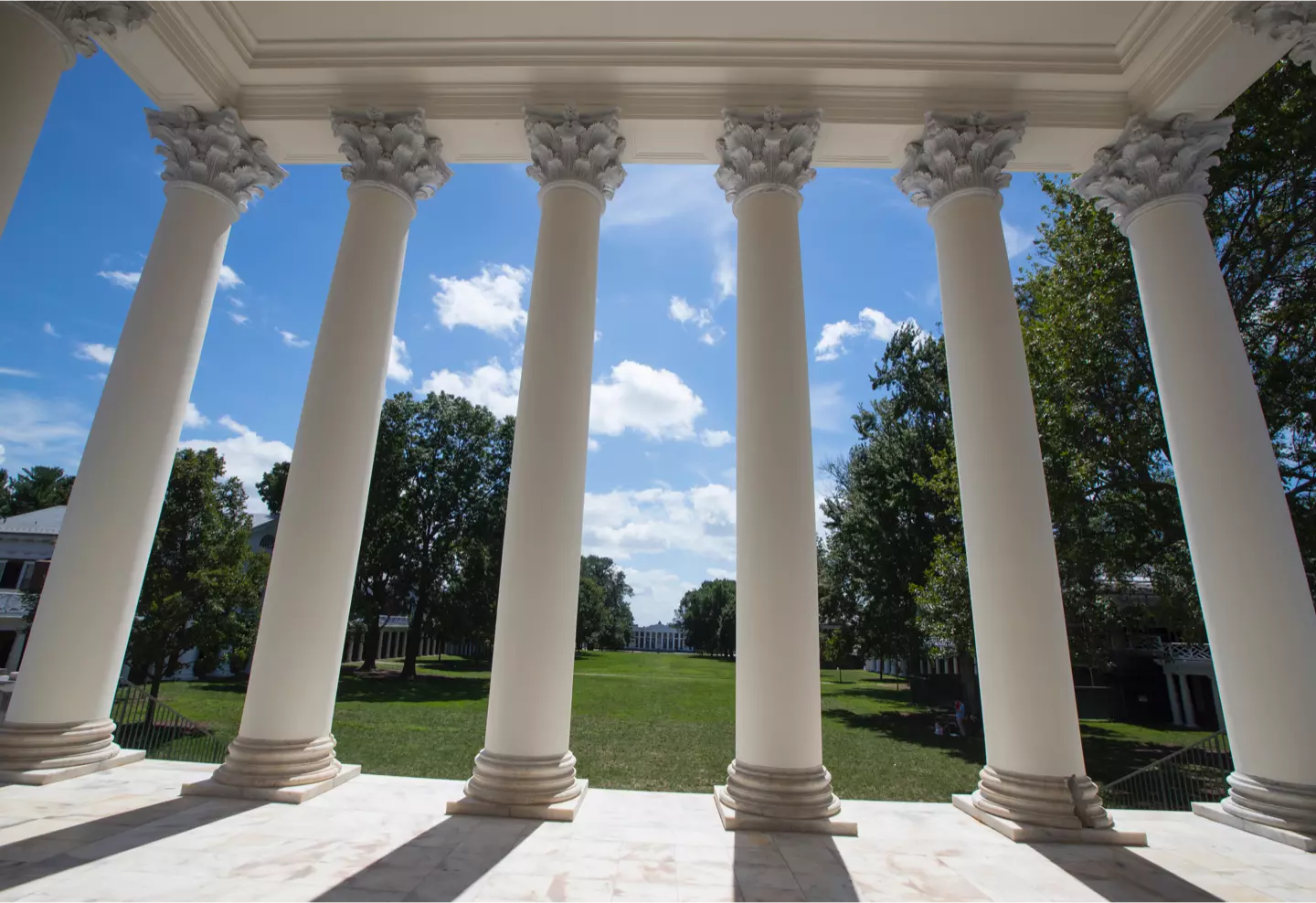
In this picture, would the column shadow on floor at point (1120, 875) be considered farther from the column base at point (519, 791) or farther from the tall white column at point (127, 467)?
the tall white column at point (127, 467)

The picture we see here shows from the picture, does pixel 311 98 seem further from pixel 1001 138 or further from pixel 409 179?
pixel 1001 138

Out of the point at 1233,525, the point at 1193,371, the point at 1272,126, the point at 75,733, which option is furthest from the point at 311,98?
the point at 1272,126

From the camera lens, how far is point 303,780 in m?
42.2

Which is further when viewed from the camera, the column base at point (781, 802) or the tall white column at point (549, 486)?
the tall white column at point (549, 486)

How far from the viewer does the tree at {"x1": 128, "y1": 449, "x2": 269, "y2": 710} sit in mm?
119312

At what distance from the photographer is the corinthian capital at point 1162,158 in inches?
2048

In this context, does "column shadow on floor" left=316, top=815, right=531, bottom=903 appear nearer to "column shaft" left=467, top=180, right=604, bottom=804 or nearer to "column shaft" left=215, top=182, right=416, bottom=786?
"column shaft" left=467, top=180, right=604, bottom=804

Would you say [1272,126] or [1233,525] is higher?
[1272,126]

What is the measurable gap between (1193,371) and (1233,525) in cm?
1166

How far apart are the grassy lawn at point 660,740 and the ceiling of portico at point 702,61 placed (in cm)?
8784

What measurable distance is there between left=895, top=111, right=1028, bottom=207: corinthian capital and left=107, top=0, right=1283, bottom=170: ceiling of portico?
8.52ft

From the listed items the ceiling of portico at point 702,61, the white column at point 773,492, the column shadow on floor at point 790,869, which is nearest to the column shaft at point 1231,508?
the ceiling of portico at point 702,61

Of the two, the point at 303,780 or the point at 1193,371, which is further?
the point at 1193,371

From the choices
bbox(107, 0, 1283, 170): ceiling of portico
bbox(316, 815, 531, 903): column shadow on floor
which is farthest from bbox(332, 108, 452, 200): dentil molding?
bbox(316, 815, 531, 903): column shadow on floor
